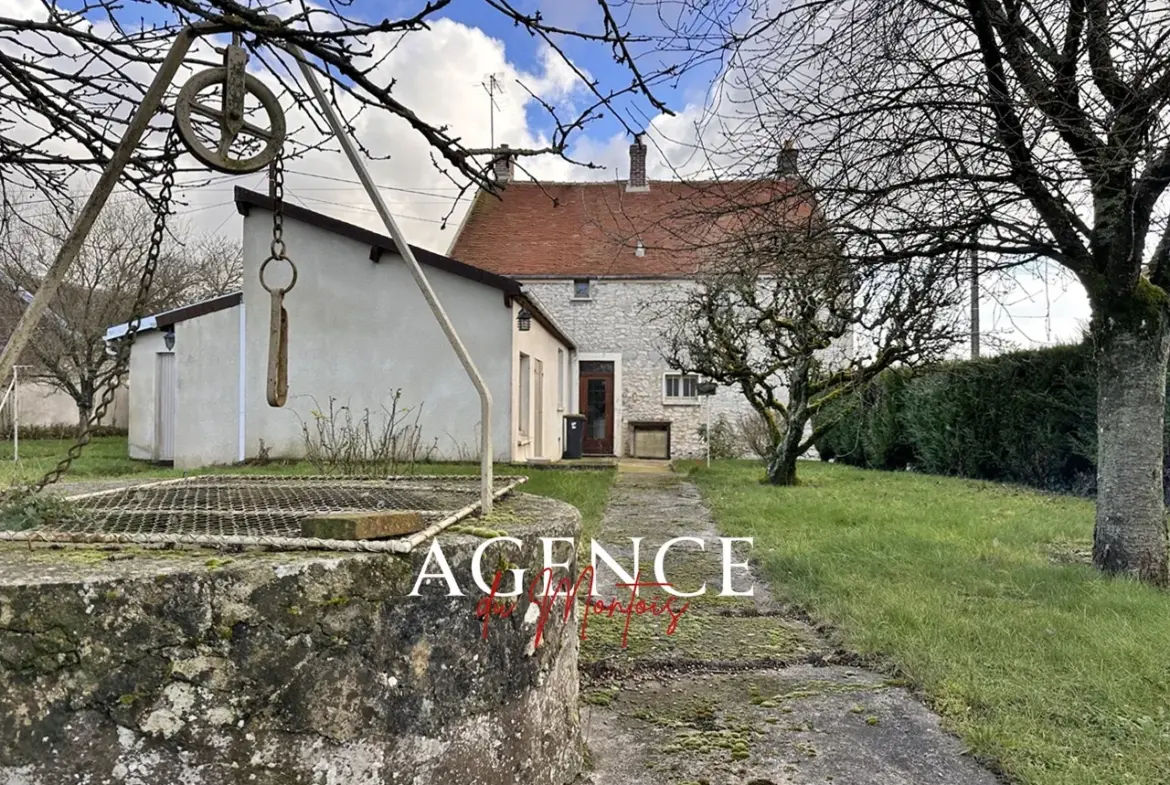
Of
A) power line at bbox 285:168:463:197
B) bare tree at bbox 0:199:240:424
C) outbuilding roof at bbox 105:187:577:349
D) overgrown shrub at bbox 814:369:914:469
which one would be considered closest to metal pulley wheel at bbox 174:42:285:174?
power line at bbox 285:168:463:197

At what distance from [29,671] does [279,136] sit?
4.72 ft

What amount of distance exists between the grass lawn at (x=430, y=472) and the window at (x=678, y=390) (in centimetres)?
597

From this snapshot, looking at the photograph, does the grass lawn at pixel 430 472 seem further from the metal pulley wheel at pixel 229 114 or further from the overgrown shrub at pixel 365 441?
the metal pulley wheel at pixel 229 114

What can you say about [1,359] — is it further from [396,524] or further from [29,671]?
[396,524]

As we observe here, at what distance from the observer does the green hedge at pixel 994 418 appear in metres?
10.3

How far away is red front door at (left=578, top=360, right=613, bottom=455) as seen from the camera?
1808 centimetres

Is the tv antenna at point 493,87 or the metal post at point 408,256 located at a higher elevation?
the tv antenna at point 493,87

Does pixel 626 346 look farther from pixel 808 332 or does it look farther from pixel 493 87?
pixel 493 87

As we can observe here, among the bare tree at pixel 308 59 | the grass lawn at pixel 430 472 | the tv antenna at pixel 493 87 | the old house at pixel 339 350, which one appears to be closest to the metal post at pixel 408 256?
the bare tree at pixel 308 59

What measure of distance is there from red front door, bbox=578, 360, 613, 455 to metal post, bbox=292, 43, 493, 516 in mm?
15808

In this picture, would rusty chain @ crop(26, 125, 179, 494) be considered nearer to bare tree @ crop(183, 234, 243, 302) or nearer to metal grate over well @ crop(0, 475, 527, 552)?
metal grate over well @ crop(0, 475, 527, 552)

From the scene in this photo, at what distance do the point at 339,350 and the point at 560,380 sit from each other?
22.2 ft

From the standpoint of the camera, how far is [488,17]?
2.51m

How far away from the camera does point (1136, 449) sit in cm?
461
